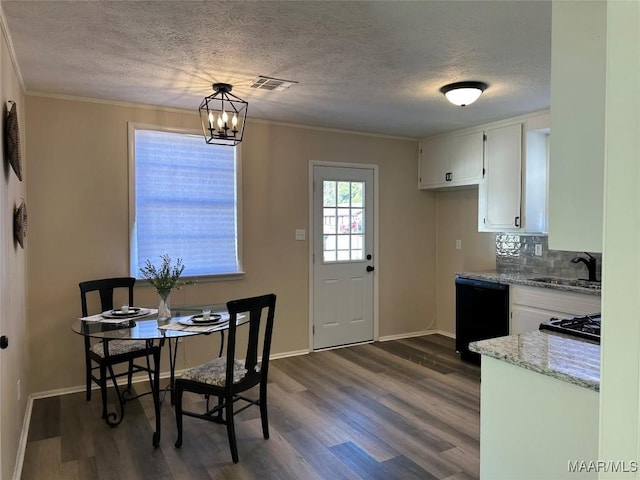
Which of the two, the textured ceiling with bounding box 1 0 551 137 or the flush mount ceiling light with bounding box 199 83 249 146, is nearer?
the textured ceiling with bounding box 1 0 551 137

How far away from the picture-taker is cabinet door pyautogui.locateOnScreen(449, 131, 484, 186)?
15.4ft

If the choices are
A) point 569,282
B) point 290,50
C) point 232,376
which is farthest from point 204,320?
point 569,282

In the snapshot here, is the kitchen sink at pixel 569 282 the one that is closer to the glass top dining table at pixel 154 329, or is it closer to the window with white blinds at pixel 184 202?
the glass top dining table at pixel 154 329

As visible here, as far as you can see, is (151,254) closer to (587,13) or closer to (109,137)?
(109,137)

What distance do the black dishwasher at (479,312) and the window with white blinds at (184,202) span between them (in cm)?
227

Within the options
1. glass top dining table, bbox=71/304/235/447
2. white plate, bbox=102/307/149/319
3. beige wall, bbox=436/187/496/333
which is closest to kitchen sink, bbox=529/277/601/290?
beige wall, bbox=436/187/496/333

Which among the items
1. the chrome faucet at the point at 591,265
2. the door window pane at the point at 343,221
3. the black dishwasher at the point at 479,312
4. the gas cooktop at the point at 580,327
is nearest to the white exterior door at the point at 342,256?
the door window pane at the point at 343,221

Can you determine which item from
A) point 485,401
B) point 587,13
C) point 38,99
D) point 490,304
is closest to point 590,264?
point 490,304

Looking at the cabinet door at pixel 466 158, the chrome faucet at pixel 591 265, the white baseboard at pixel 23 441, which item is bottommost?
the white baseboard at pixel 23 441

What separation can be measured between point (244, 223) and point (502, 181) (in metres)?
2.55

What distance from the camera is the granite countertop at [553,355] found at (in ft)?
4.71

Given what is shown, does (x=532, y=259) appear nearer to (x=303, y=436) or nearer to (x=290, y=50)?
(x=303, y=436)

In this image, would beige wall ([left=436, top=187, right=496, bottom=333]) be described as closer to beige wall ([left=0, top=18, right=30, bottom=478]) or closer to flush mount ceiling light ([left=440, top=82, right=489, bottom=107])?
flush mount ceiling light ([left=440, top=82, right=489, bottom=107])

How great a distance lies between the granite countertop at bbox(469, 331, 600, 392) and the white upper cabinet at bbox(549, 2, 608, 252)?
40cm
